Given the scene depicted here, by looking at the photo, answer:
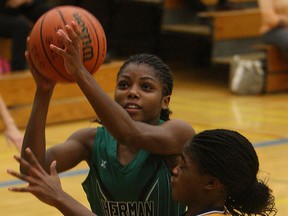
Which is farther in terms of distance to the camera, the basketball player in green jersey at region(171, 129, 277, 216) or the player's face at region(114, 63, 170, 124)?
the player's face at region(114, 63, 170, 124)

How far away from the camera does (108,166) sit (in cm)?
333

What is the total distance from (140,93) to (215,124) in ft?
15.2

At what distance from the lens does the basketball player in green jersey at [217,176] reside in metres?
2.72

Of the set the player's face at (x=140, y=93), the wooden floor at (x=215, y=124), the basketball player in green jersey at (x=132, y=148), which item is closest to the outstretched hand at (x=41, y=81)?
the basketball player in green jersey at (x=132, y=148)

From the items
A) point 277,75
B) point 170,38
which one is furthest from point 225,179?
point 170,38

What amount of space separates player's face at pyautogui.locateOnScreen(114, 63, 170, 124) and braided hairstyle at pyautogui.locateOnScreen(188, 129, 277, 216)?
45 centimetres

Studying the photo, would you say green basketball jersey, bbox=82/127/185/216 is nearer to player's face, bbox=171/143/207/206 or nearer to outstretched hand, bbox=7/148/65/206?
player's face, bbox=171/143/207/206

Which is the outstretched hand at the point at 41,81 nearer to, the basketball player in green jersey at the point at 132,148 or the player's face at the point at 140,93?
the basketball player in green jersey at the point at 132,148

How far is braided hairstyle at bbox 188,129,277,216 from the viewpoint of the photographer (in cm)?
271

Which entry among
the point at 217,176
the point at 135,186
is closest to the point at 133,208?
the point at 135,186

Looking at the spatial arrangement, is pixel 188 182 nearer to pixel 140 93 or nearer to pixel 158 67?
pixel 140 93

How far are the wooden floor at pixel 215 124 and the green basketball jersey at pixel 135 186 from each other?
1.91m

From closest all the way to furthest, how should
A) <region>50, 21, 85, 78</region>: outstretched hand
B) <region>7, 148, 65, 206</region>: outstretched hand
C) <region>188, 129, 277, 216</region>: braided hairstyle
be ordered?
<region>7, 148, 65, 206</region>: outstretched hand → <region>188, 129, 277, 216</region>: braided hairstyle → <region>50, 21, 85, 78</region>: outstretched hand

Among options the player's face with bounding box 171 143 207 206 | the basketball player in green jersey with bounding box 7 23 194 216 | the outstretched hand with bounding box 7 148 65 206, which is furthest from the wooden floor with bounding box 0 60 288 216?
the outstretched hand with bounding box 7 148 65 206
